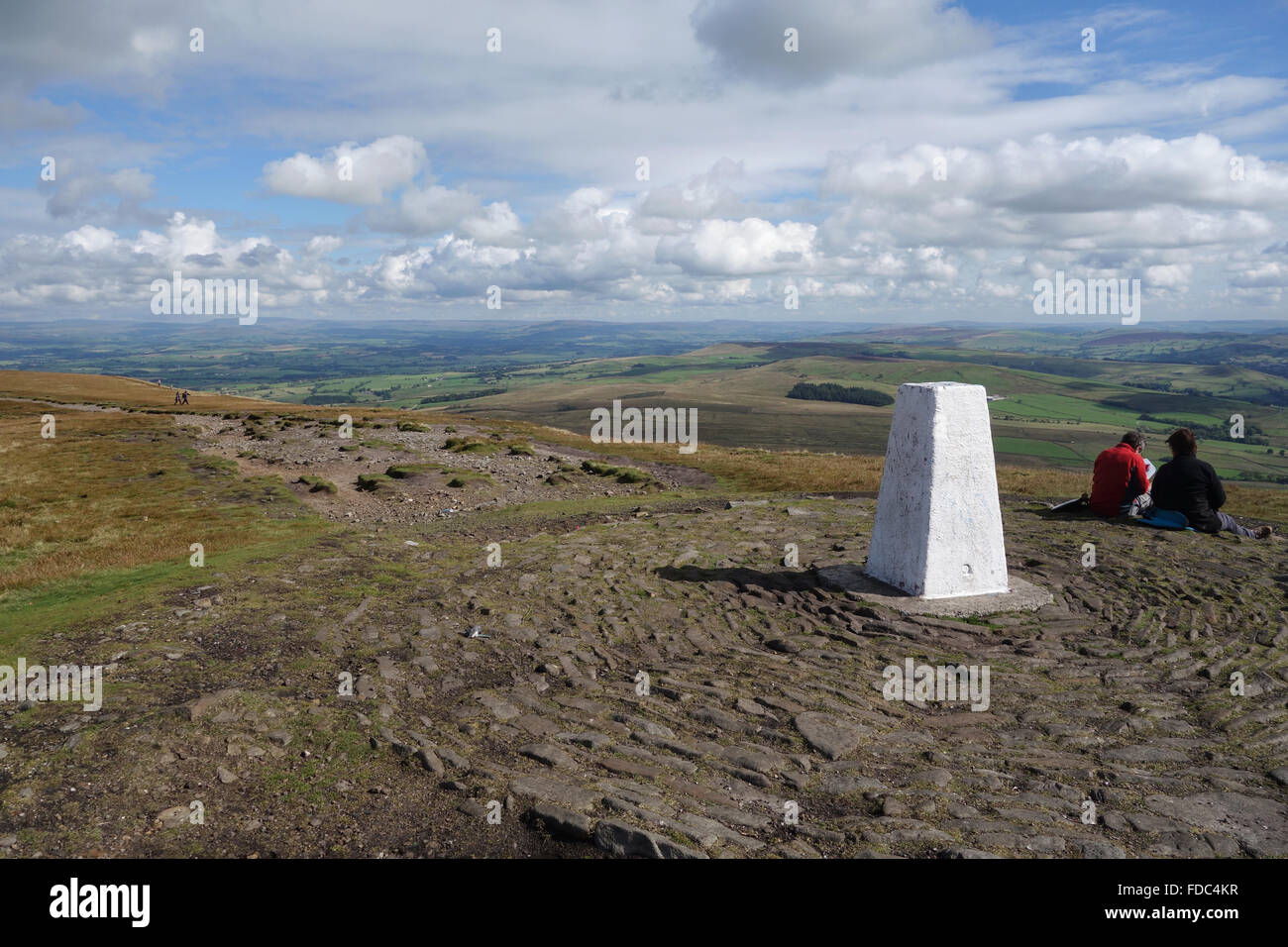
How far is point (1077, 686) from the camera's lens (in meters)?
9.51

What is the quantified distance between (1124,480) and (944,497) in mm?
9239

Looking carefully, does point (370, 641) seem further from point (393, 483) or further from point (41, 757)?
point (393, 483)

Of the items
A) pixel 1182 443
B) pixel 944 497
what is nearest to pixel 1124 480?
pixel 1182 443

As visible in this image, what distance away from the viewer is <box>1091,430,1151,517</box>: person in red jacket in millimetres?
17656

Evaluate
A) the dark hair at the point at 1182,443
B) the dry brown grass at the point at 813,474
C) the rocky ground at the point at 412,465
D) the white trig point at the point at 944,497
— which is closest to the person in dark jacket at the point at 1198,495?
the dark hair at the point at 1182,443

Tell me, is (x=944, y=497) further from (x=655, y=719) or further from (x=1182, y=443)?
(x=1182, y=443)

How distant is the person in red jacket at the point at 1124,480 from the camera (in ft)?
57.9

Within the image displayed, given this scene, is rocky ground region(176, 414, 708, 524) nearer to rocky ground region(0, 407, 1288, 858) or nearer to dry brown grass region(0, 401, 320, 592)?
dry brown grass region(0, 401, 320, 592)

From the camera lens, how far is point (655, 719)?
28.0 feet

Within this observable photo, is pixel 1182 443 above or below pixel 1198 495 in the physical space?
above

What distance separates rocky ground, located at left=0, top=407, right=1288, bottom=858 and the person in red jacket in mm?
2686

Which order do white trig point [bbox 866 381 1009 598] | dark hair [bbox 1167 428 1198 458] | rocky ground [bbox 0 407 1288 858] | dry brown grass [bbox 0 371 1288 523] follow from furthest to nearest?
1. dry brown grass [bbox 0 371 1288 523]
2. dark hair [bbox 1167 428 1198 458]
3. white trig point [bbox 866 381 1009 598]
4. rocky ground [bbox 0 407 1288 858]

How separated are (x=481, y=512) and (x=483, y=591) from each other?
10528 millimetres

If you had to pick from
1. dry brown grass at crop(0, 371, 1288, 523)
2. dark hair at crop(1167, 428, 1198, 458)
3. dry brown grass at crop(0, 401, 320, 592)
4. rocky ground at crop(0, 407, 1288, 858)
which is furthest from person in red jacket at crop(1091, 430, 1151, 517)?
dry brown grass at crop(0, 401, 320, 592)
